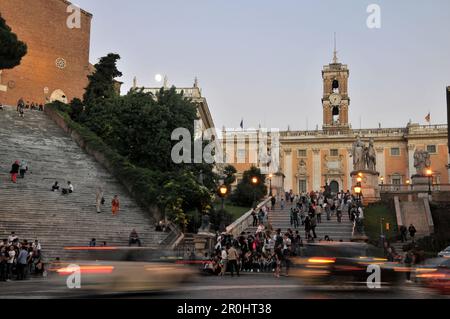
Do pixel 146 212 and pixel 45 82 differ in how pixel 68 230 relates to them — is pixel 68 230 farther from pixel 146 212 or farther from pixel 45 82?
pixel 45 82

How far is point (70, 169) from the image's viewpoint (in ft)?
114

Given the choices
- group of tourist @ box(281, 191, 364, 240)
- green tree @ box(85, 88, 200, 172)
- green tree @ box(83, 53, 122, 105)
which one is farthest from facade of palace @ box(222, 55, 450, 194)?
group of tourist @ box(281, 191, 364, 240)

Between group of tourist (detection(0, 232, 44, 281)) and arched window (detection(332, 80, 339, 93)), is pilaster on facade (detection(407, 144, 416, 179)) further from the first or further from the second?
group of tourist (detection(0, 232, 44, 281))

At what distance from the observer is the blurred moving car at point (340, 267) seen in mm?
13070

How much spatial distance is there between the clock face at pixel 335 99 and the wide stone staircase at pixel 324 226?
58.1 meters

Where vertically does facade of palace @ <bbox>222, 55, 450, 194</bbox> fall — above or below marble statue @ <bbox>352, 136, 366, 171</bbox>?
above

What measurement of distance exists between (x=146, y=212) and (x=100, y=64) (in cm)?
2452

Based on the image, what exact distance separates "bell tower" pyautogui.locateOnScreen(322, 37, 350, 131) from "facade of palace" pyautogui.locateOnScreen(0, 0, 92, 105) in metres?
40.5

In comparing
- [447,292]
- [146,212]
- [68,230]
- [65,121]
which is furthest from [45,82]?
[447,292]

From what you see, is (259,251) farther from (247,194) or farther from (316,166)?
(316,166)

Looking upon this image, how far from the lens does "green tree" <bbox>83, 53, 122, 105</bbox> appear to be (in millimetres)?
50312

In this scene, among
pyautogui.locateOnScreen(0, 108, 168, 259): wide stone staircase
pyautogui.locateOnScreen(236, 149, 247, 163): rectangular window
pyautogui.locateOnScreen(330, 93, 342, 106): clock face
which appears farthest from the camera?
pyautogui.locateOnScreen(330, 93, 342, 106): clock face

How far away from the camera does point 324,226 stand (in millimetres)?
32844

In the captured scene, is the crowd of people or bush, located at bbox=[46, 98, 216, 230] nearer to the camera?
the crowd of people
